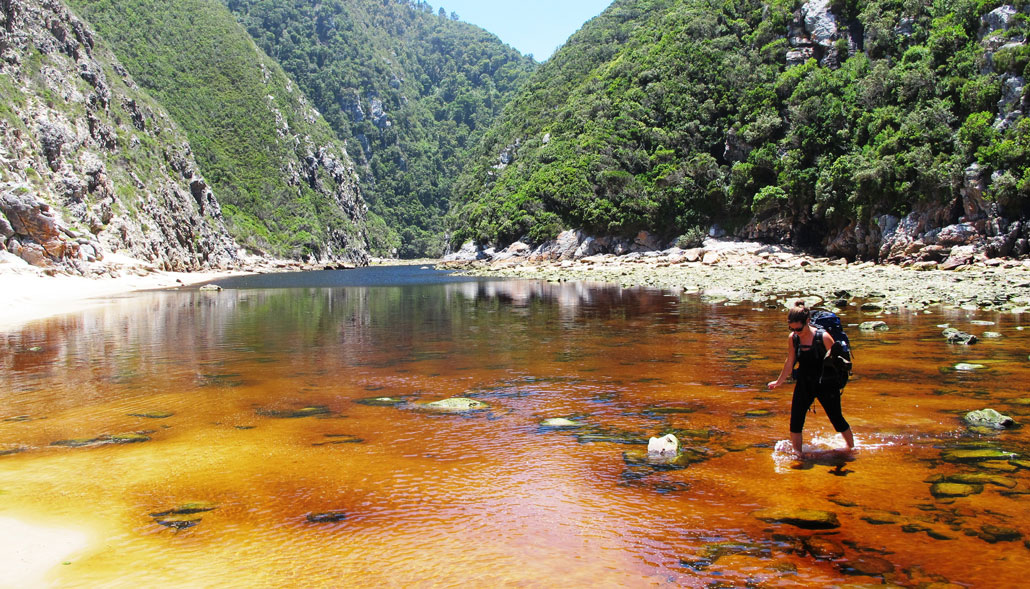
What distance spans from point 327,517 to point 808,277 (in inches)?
1674

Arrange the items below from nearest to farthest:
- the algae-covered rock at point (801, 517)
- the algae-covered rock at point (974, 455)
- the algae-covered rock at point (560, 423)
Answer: the algae-covered rock at point (801, 517) < the algae-covered rock at point (974, 455) < the algae-covered rock at point (560, 423)

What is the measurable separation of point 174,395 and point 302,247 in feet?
433

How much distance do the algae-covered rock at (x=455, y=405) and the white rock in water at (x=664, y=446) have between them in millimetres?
3570

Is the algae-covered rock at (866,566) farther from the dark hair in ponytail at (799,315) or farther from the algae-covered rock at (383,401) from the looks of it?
the algae-covered rock at (383,401)

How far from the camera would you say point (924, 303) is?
2502 cm

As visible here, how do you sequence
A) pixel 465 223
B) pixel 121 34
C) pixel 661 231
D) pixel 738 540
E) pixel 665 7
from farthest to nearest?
1. pixel 121 34
2. pixel 665 7
3. pixel 465 223
4. pixel 661 231
5. pixel 738 540

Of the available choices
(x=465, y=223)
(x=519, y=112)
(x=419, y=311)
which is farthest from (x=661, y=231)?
(x=519, y=112)

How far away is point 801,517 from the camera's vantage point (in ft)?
20.0

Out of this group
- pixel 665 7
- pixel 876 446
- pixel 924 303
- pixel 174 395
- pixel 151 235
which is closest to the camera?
pixel 876 446

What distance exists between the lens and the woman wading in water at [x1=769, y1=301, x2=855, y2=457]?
25.2ft

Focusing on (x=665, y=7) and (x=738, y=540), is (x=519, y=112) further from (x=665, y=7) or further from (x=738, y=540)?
(x=738, y=540)

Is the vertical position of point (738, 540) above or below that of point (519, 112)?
below

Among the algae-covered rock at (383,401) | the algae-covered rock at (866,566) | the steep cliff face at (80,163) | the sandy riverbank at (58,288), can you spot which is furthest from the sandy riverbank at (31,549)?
the steep cliff face at (80,163)

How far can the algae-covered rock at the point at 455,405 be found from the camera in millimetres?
10844
